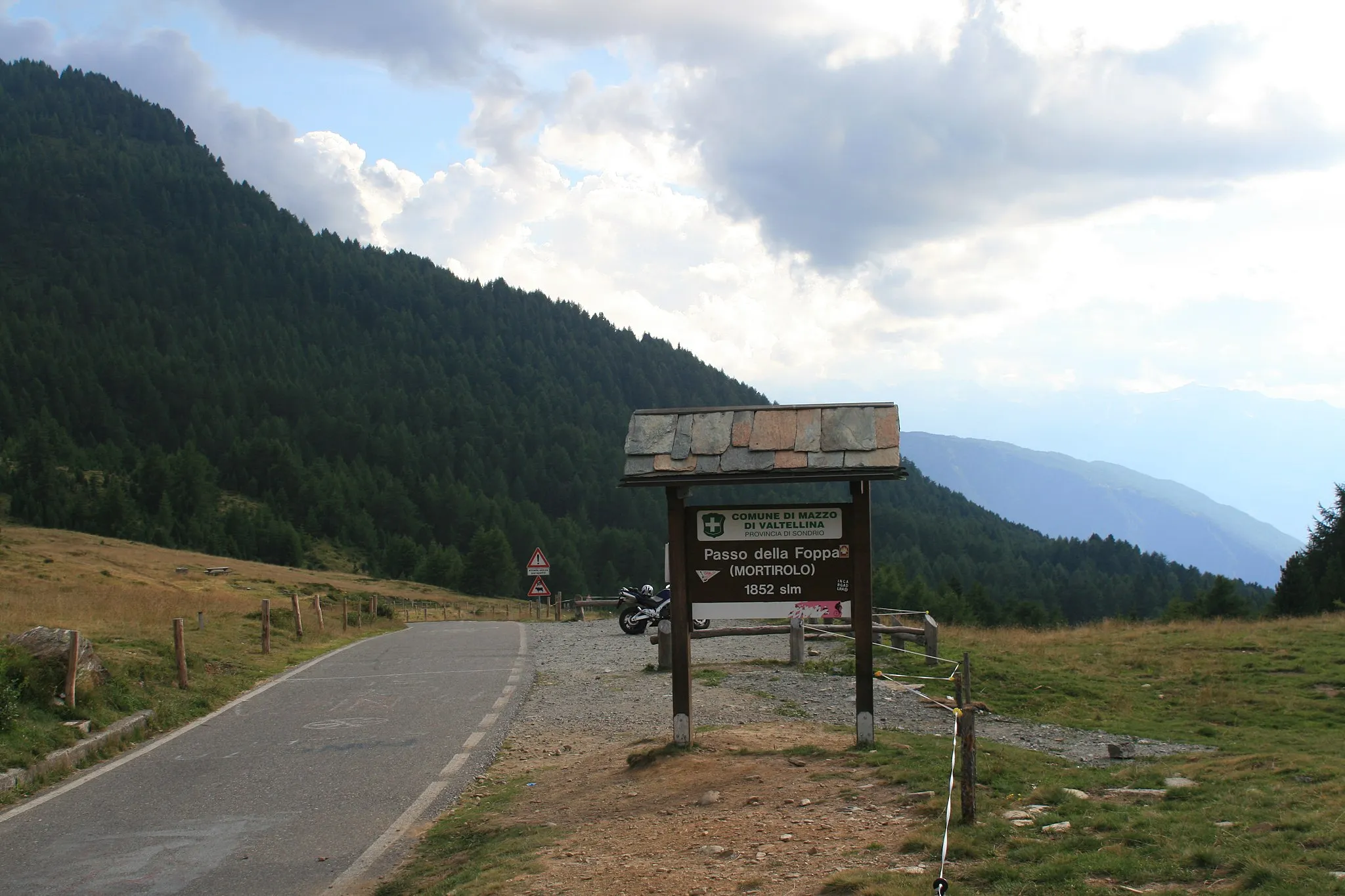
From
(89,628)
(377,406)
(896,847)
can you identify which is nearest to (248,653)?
(89,628)

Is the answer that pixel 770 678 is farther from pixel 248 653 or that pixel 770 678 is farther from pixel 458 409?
pixel 458 409

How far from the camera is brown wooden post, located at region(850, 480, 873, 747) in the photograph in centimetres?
962

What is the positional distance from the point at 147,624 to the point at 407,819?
605 inches

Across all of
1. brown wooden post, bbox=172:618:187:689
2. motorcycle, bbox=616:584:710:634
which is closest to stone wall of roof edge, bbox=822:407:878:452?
brown wooden post, bbox=172:618:187:689

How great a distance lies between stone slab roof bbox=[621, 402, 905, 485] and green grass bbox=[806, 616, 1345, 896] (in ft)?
8.28

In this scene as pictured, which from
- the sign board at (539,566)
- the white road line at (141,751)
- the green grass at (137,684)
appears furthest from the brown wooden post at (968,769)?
the sign board at (539,566)

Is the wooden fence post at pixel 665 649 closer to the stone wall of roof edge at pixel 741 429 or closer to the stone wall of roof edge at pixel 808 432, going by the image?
the stone wall of roof edge at pixel 741 429

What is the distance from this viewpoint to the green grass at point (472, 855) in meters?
6.30

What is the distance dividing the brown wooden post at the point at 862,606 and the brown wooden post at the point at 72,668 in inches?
340

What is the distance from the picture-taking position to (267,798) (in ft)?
30.4

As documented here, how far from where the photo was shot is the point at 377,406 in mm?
169750

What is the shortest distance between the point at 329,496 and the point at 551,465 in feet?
140

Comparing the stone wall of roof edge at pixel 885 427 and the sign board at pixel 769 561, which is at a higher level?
the stone wall of roof edge at pixel 885 427

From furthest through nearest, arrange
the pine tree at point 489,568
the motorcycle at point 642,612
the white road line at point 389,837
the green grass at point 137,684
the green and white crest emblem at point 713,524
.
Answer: the pine tree at point 489,568 < the motorcycle at point 642,612 < the green grass at point 137,684 < the green and white crest emblem at point 713,524 < the white road line at point 389,837
